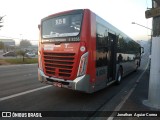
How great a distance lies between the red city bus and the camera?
7.36 m

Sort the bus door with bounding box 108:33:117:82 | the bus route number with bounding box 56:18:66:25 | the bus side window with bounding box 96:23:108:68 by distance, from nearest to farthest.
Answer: the bus route number with bounding box 56:18:66:25, the bus side window with bounding box 96:23:108:68, the bus door with bounding box 108:33:117:82

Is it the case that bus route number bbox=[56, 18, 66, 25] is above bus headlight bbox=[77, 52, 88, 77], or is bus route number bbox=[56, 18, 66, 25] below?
above

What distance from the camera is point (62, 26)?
8.04 meters

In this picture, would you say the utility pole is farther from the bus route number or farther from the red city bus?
the bus route number

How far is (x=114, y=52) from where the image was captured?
425 inches

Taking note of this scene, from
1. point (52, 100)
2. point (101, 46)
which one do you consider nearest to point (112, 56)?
point (101, 46)

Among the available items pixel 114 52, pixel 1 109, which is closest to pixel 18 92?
pixel 1 109

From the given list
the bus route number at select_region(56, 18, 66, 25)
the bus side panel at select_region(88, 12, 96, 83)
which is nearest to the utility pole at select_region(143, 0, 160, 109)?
the bus side panel at select_region(88, 12, 96, 83)

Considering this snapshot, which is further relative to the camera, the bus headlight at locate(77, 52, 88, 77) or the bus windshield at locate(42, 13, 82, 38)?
the bus windshield at locate(42, 13, 82, 38)

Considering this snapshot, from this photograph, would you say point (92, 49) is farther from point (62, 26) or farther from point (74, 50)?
point (62, 26)

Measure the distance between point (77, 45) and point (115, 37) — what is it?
4.08 metres

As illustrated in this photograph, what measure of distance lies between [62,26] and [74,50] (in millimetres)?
1185

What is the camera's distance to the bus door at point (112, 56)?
10.0m

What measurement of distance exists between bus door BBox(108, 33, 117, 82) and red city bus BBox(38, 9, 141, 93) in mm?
831
